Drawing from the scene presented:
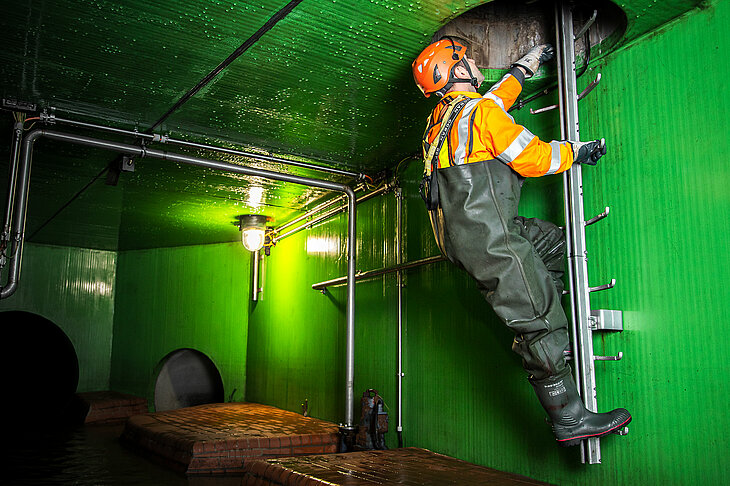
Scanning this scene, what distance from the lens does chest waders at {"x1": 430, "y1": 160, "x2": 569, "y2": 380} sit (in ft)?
9.55

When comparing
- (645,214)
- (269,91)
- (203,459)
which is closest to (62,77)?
(269,91)

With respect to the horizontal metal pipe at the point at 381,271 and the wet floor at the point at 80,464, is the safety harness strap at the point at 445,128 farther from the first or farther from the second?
the wet floor at the point at 80,464

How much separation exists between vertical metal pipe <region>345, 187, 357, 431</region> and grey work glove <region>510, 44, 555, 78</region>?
10.1ft

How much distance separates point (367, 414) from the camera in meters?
5.55

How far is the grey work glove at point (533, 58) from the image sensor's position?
320cm

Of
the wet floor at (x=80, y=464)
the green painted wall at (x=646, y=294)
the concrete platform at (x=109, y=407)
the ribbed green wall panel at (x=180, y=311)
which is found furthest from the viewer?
the ribbed green wall panel at (x=180, y=311)

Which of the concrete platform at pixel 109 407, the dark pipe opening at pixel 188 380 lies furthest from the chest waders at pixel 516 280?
the dark pipe opening at pixel 188 380

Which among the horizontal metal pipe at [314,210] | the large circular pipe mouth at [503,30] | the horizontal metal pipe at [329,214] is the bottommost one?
the horizontal metal pipe at [329,214]

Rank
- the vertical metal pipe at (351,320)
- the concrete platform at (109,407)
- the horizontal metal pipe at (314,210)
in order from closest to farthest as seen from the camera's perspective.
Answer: the vertical metal pipe at (351,320) < the horizontal metal pipe at (314,210) < the concrete platform at (109,407)

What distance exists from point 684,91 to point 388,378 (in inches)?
144

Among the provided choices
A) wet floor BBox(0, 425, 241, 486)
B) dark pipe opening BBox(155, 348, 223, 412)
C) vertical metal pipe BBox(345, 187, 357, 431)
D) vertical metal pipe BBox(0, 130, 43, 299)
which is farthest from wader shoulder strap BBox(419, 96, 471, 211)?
dark pipe opening BBox(155, 348, 223, 412)

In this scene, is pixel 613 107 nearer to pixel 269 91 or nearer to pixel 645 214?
pixel 645 214

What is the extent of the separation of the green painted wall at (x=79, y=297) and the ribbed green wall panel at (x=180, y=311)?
0.20m

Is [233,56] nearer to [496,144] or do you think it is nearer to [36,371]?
[496,144]
